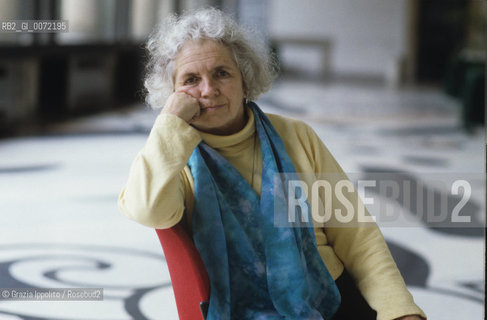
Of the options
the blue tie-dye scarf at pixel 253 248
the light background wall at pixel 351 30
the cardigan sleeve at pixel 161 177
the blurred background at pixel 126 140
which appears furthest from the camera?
the light background wall at pixel 351 30

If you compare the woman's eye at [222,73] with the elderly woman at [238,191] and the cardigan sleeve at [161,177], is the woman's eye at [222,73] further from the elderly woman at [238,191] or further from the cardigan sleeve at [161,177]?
the cardigan sleeve at [161,177]

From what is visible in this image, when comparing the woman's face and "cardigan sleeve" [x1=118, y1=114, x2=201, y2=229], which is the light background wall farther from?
"cardigan sleeve" [x1=118, y1=114, x2=201, y2=229]

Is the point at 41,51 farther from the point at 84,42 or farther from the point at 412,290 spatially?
the point at 412,290

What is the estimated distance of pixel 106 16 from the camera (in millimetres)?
9836

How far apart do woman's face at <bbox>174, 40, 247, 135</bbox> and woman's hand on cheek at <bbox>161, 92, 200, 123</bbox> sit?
0.04 meters

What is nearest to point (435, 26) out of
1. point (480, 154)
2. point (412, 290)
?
point (480, 154)

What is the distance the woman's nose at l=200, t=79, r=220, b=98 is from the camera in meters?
1.61

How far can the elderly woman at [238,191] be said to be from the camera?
1.50 metres

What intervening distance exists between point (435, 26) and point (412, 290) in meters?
16.0

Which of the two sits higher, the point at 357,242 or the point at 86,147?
the point at 357,242

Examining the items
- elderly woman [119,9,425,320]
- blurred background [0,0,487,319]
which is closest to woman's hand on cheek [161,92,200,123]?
elderly woman [119,9,425,320]

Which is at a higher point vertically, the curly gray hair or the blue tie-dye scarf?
the curly gray hair

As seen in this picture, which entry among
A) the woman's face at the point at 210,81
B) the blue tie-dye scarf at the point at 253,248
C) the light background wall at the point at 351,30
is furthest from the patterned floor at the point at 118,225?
the light background wall at the point at 351,30

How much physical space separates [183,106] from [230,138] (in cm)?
16
